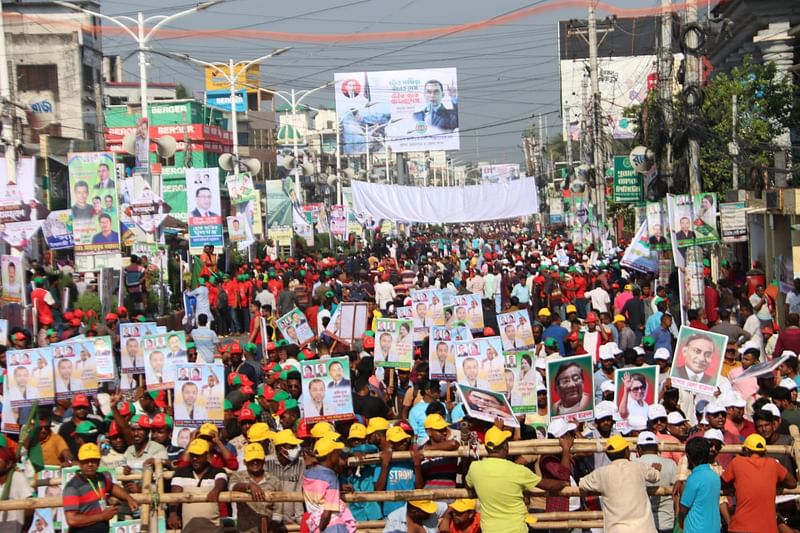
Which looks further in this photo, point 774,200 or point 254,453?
point 774,200

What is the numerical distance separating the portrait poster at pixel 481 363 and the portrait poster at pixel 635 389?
4.58 ft

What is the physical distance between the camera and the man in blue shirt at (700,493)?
7445 millimetres

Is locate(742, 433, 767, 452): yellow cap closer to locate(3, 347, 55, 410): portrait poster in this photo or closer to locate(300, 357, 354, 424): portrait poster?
locate(300, 357, 354, 424): portrait poster

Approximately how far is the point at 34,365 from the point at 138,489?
11.6ft

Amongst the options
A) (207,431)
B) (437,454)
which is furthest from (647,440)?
(207,431)

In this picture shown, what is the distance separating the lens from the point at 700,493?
7.46 m

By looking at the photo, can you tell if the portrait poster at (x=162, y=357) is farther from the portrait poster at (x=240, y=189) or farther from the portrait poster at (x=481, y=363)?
the portrait poster at (x=240, y=189)

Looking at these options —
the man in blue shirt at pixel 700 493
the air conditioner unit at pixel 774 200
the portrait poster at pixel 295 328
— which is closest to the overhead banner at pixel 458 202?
the air conditioner unit at pixel 774 200

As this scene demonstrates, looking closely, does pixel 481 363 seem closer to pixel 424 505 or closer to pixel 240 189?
pixel 424 505

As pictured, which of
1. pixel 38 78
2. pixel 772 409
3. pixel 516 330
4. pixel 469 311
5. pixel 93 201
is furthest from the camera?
pixel 38 78

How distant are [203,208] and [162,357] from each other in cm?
1385

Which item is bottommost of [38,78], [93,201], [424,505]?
[424,505]

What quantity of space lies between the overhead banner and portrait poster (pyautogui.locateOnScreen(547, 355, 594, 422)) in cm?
2750

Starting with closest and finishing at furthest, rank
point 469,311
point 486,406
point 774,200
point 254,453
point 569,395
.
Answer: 1. point 254,453
2. point 486,406
3. point 569,395
4. point 469,311
5. point 774,200
